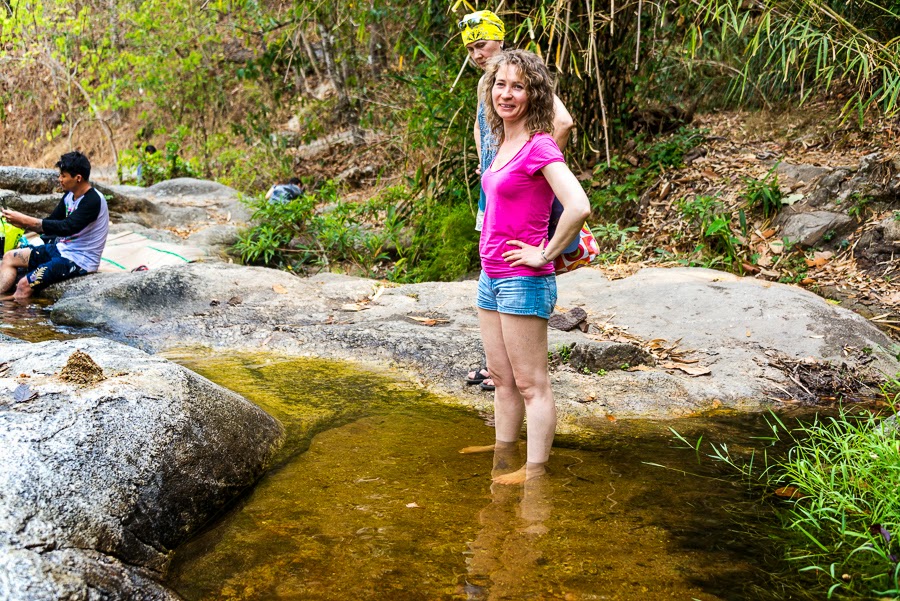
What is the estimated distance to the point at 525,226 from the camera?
2789 mm

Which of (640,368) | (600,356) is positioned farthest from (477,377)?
(640,368)

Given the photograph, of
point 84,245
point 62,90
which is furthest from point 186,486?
point 62,90

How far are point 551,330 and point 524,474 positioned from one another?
1837 millimetres

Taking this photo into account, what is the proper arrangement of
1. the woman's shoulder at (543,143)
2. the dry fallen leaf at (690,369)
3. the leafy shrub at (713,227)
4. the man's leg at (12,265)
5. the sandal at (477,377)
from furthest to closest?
1. the leafy shrub at (713,227)
2. the man's leg at (12,265)
3. the dry fallen leaf at (690,369)
4. the sandal at (477,377)
5. the woman's shoulder at (543,143)

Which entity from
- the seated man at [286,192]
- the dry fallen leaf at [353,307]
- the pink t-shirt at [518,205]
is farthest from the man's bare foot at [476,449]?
the seated man at [286,192]

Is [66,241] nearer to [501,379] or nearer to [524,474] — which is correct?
[501,379]

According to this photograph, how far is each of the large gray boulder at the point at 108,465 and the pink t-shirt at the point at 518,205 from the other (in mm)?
1239

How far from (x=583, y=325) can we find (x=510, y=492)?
215 centimetres

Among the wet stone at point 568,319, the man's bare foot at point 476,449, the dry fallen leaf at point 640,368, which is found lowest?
the dry fallen leaf at point 640,368

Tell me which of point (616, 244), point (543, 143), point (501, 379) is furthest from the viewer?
point (616, 244)

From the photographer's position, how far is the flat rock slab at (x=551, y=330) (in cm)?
407

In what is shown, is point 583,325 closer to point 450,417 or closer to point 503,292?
point 450,417

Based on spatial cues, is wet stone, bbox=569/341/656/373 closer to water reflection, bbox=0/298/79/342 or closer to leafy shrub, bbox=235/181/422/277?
water reflection, bbox=0/298/79/342

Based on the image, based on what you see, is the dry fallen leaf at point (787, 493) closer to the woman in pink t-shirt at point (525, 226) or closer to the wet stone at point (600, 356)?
the woman in pink t-shirt at point (525, 226)
